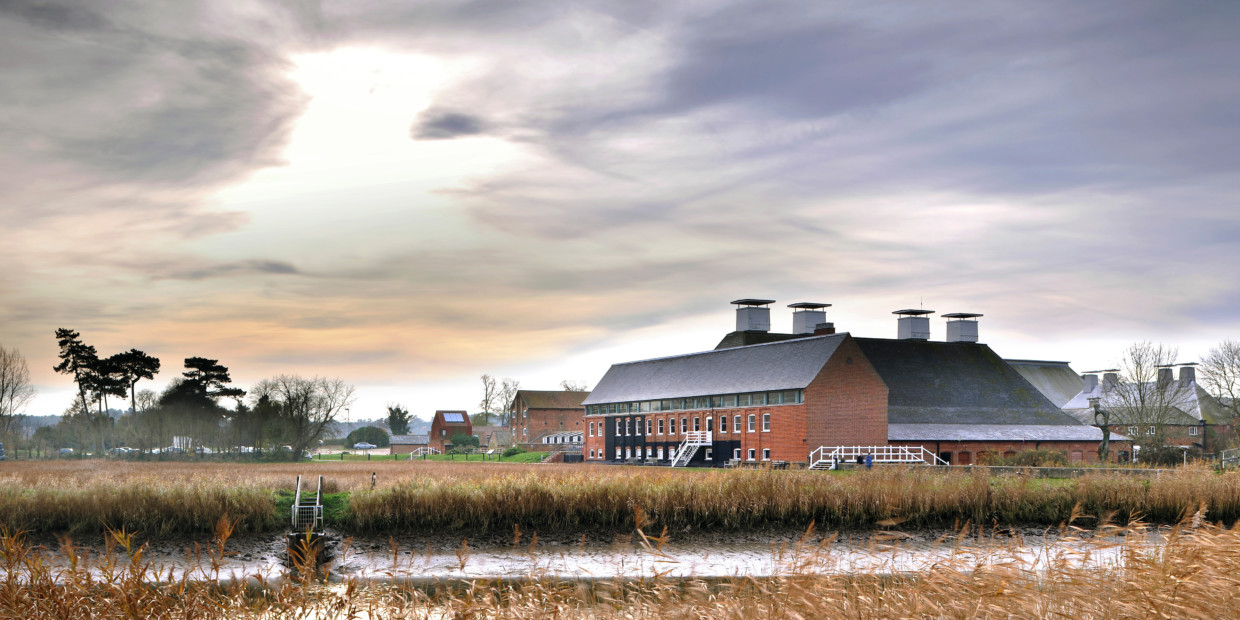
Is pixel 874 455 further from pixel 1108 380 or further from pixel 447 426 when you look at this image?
pixel 447 426

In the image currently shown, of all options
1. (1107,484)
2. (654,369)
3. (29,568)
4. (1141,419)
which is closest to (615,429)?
(654,369)

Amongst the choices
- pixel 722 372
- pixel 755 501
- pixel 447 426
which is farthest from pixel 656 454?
pixel 447 426

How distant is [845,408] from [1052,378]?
5664 centimetres

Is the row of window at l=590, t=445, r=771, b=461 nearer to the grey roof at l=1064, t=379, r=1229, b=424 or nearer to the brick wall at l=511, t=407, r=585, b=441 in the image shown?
the grey roof at l=1064, t=379, r=1229, b=424

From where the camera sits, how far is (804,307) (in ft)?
297

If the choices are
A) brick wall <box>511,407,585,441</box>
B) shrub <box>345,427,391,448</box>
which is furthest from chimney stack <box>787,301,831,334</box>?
shrub <box>345,427,391,448</box>

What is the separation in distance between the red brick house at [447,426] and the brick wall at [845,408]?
74989mm

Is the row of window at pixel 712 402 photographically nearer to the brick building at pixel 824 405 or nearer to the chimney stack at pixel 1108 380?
the brick building at pixel 824 405

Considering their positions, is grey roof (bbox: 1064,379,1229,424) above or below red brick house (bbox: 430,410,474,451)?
above

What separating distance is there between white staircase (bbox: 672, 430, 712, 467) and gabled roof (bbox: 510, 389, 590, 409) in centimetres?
5345

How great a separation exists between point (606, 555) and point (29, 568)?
51.0ft

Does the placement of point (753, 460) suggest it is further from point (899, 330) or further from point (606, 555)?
point (606, 555)

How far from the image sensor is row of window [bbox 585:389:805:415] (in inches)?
2528

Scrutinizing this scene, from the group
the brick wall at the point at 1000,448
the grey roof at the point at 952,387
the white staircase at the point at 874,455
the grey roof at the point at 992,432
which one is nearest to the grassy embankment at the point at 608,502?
the white staircase at the point at 874,455
